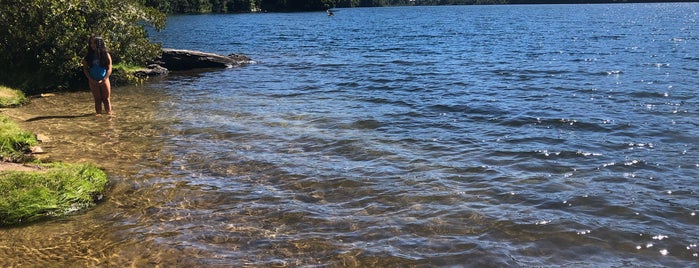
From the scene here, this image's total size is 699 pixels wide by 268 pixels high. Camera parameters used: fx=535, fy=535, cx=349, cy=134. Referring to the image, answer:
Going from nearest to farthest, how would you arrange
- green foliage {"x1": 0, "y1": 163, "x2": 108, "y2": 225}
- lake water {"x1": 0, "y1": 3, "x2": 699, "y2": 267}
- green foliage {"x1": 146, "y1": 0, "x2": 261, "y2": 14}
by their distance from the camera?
lake water {"x1": 0, "y1": 3, "x2": 699, "y2": 267} < green foliage {"x1": 0, "y1": 163, "x2": 108, "y2": 225} < green foliage {"x1": 146, "y1": 0, "x2": 261, "y2": 14}

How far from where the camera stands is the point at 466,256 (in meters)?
6.59

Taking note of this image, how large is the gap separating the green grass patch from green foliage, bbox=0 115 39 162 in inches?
214

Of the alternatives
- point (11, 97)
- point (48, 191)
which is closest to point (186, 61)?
point (11, 97)

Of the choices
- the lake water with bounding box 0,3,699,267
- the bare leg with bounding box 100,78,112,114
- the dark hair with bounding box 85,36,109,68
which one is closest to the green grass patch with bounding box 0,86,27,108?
the lake water with bounding box 0,3,699,267

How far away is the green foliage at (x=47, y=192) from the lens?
24.6 feet

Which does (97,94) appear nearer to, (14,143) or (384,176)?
(14,143)

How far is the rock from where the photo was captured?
2791 cm

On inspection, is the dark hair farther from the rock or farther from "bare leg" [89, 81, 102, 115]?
the rock

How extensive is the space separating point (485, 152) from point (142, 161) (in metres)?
7.00

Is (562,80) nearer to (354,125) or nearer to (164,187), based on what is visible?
(354,125)

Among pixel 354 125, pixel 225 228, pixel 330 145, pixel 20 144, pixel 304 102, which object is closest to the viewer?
pixel 225 228

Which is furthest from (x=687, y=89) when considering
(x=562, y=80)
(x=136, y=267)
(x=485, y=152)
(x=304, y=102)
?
(x=136, y=267)

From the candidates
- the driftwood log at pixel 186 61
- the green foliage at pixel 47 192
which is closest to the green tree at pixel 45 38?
the driftwood log at pixel 186 61

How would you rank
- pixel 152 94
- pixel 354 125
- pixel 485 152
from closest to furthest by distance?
pixel 485 152 < pixel 354 125 < pixel 152 94
